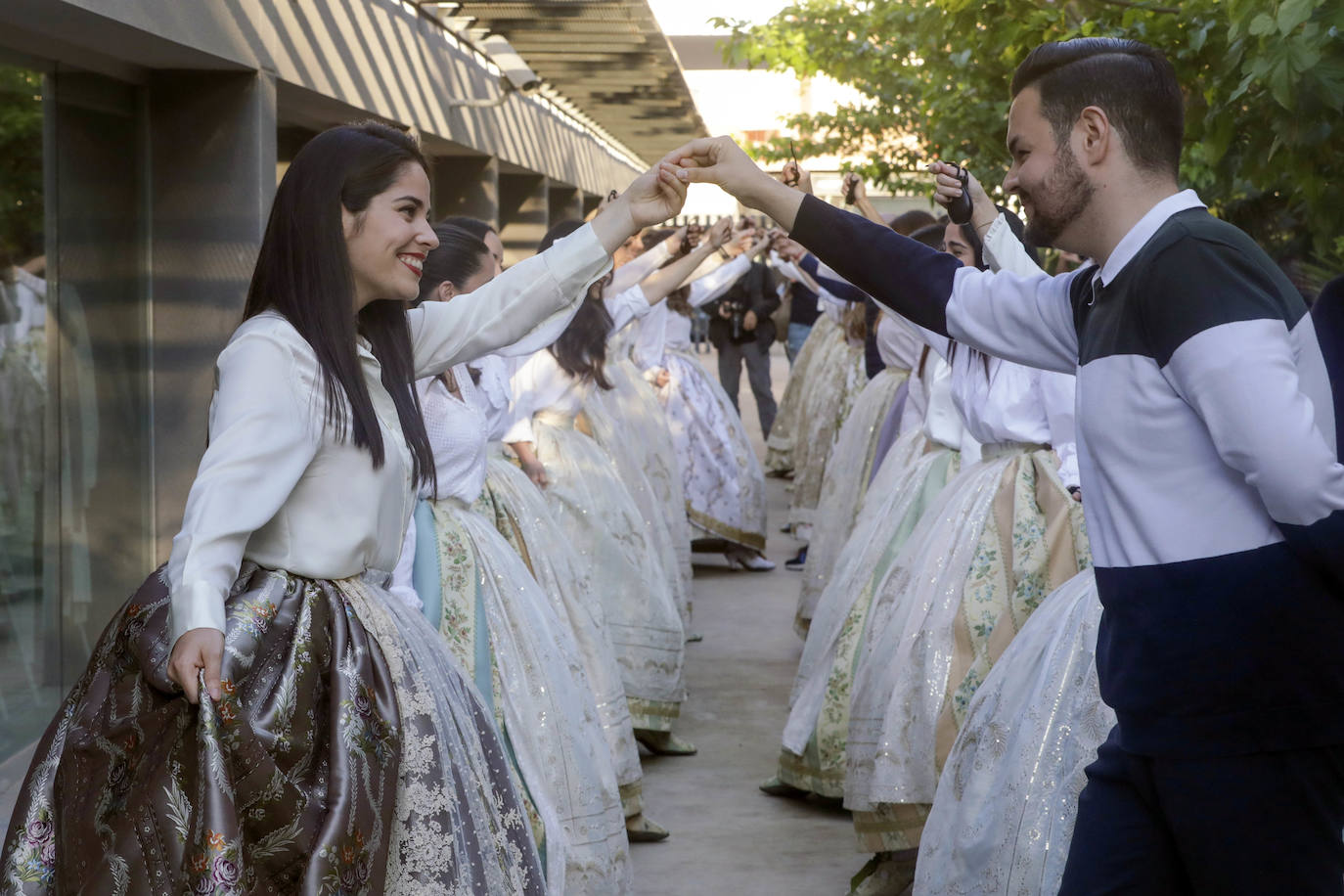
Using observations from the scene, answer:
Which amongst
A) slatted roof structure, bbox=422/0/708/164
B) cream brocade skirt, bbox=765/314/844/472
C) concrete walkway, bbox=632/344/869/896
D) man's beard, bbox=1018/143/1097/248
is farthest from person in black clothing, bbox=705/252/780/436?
man's beard, bbox=1018/143/1097/248

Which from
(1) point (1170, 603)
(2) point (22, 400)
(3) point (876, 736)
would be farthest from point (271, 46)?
(1) point (1170, 603)

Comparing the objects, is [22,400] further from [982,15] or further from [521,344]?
[982,15]

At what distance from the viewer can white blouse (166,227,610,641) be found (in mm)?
2164

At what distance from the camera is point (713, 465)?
28.2 feet

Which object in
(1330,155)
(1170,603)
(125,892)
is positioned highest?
(1330,155)

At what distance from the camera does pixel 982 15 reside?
185 inches

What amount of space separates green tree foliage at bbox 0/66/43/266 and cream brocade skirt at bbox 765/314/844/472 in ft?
20.4

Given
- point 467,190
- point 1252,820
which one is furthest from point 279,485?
point 467,190

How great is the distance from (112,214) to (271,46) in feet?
2.46

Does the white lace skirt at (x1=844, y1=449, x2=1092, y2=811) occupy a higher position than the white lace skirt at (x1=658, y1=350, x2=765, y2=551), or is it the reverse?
the white lace skirt at (x1=844, y1=449, x2=1092, y2=811)

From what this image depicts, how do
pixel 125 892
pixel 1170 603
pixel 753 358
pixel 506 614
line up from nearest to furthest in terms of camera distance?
pixel 1170 603, pixel 125 892, pixel 506 614, pixel 753 358

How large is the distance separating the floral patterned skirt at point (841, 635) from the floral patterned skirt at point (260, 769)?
2.14 m

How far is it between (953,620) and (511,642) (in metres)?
1.11

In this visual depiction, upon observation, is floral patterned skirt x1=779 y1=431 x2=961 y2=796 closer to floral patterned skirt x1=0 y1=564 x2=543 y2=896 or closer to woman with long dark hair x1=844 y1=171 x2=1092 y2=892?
woman with long dark hair x1=844 y1=171 x2=1092 y2=892
